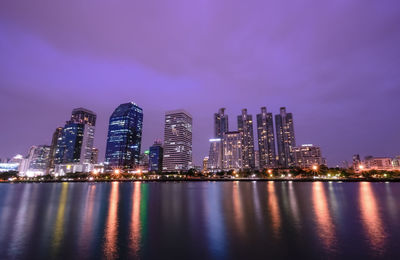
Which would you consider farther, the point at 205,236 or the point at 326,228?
the point at 326,228

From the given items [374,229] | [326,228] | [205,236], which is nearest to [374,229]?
[374,229]

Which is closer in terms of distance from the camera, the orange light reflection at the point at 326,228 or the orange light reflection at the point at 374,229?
the orange light reflection at the point at 374,229

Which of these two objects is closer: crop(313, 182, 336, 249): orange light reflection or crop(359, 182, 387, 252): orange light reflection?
crop(359, 182, 387, 252): orange light reflection

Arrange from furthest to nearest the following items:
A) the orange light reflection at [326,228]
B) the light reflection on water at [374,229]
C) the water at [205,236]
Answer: the orange light reflection at [326,228] < the light reflection on water at [374,229] < the water at [205,236]

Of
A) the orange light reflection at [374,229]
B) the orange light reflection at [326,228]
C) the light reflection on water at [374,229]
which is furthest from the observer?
the orange light reflection at [326,228]

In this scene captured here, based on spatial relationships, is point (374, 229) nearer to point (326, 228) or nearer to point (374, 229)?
point (374, 229)

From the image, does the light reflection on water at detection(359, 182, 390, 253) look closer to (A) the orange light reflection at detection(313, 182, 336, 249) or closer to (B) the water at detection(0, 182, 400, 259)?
(B) the water at detection(0, 182, 400, 259)

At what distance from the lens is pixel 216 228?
2833 centimetres

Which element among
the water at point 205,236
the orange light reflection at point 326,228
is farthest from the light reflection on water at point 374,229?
the orange light reflection at point 326,228

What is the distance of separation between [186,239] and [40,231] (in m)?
20.4

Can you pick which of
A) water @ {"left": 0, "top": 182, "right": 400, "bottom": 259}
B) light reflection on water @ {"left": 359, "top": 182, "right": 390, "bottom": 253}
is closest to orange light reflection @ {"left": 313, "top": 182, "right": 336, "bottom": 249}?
water @ {"left": 0, "top": 182, "right": 400, "bottom": 259}

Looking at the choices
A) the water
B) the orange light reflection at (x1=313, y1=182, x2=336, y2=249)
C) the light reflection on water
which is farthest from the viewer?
the orange light reflection at (x1=313, y1=182, x2=336, y2=249)

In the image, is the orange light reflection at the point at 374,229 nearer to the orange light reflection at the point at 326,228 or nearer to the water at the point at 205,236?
the water at the point at 205,236

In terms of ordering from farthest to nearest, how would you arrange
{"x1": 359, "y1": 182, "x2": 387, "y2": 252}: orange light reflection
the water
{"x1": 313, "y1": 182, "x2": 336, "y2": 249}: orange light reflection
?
{"x1": 313, "y1": 182, "x2": 336, "y2": 249}: orange light reflection
{"x1": 359, "y1": 182, "x2": 387, "y2": 252}: orange light reflection
the water
